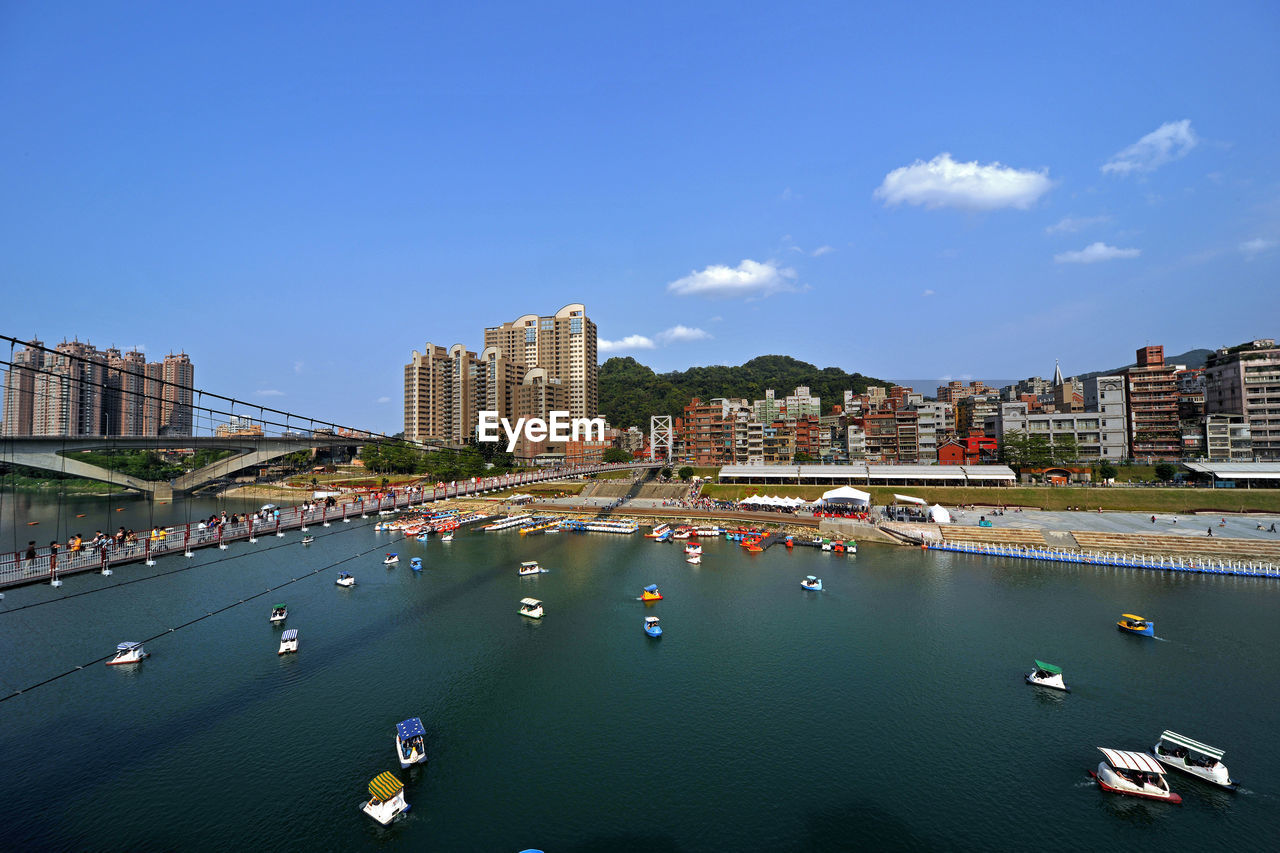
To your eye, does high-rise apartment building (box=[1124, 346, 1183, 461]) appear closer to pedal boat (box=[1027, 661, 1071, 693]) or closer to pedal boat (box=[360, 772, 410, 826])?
pedal boat (box=[1027, 661, 1071, 693])

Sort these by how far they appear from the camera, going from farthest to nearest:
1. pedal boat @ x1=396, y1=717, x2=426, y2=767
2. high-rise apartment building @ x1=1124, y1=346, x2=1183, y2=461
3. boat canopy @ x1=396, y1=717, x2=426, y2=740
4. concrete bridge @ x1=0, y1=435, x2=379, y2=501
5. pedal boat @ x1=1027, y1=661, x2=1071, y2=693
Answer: high-rise apartment building @ x1=1124, y1=346, x2=1183, y2=461 → concrete bridge @ x1=0, y1=435, x2=379, y2=501 → pedal boat @ x1=1027, y1=661, x2=1071, y2=693 → boat canopy @ x1=396, y1=717, x2=426, y2=740 → pedal boat @ x1=396, y1=717, x2=426, y2=767

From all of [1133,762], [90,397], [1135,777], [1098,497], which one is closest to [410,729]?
[1133,762]

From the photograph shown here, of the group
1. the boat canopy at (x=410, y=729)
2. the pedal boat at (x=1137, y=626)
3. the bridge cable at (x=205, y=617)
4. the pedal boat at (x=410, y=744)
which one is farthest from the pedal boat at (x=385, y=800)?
the pedal boat at (x=1137, y=626)

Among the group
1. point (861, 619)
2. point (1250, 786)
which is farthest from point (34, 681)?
point (1250, 786)

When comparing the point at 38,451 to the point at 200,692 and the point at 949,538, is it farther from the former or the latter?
the point at 949,538

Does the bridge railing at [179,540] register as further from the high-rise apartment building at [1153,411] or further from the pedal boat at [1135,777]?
the high-rise apartment building at [1153,411]

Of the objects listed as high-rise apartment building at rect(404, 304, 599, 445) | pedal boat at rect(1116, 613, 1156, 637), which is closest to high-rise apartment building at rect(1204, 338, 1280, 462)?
pedal boat at rect(1116, 613, 1156, 637)
